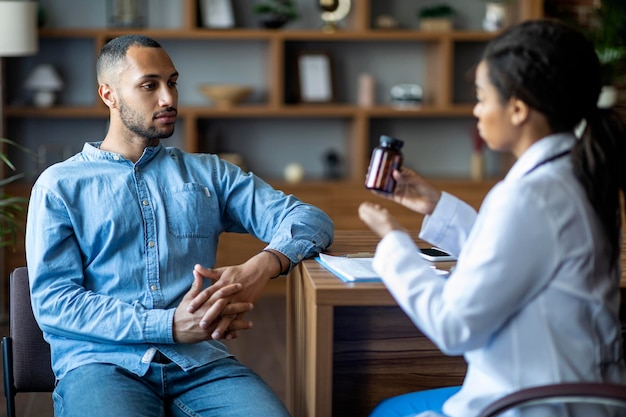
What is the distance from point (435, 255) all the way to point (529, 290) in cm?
69

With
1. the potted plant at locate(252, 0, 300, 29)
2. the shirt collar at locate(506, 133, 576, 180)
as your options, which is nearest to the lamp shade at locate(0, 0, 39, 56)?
the potted plant at locate(252, 0, 300, 29)

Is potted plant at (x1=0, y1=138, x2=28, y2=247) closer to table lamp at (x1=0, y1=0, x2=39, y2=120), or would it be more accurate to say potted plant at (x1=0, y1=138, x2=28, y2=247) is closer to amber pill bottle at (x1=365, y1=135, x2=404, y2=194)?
table lamp at (x1=0, y1=0, x2=39, y2=120)

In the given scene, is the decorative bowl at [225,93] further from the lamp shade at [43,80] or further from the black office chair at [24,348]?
the black office chair at [24,348]

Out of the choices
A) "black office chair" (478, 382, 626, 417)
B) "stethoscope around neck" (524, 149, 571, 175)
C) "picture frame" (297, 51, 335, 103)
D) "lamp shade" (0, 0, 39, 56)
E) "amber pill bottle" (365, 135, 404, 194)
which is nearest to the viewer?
"black office chair" (478, 382, 626, 417)

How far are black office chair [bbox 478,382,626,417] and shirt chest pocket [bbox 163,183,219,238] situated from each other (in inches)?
40.0

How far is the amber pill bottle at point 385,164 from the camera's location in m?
1.80

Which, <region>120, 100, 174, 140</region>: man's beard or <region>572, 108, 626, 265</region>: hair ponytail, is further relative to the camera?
<region>120, 100, 174, 140</region>: man's beard

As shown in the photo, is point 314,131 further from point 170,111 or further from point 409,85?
point 170,111

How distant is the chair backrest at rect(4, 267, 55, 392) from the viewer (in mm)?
2105

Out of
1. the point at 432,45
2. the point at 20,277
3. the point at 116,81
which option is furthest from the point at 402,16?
the point at 20,277

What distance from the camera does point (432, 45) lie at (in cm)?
547

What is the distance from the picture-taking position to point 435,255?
7.14 feet

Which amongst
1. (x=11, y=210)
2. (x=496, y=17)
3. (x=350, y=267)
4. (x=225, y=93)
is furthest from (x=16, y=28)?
(x=350, y=267)

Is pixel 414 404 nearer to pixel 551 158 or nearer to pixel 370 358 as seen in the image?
pixel 370 358
